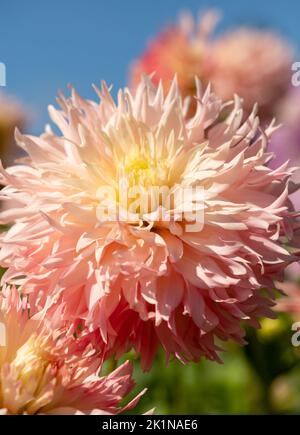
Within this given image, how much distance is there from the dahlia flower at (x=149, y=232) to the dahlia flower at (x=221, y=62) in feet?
2.79

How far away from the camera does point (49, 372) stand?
64 centimetres

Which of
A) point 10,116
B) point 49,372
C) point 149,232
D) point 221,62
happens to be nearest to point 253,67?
point 221,62

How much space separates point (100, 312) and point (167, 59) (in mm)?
1159

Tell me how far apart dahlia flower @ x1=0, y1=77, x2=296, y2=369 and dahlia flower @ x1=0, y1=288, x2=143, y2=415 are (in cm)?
3

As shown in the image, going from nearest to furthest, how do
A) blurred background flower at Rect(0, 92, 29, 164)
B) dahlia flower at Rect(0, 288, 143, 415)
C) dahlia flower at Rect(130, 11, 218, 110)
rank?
dahlia flower at Rect(0, 288, 143, 415) → dahlia flower at Rect(130, 11, 218, 110) → blurred background flower at Rect(0, 92, 29, 164)

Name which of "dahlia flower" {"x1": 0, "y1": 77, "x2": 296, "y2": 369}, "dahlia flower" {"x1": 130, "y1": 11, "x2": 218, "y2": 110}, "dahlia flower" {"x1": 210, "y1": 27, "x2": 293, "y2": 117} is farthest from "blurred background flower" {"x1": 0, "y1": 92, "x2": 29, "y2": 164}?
"dahlia flower" {"x1": 0, "y1": 77, "x2": 296, "y2": 369}

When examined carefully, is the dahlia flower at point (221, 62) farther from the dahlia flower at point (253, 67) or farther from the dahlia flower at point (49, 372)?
→ the dahlia flower at point (49, 372)

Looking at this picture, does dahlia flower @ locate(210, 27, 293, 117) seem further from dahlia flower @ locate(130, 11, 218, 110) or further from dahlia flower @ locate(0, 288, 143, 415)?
dahlia flower @ locate(0, 288, 143, 415)

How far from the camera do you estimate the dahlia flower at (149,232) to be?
0.70 metres

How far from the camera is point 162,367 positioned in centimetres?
146

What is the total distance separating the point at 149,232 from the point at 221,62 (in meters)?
1.11

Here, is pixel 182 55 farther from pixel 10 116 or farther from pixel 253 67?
pixel 10 116

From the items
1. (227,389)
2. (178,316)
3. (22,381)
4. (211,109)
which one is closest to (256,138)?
(211,109)

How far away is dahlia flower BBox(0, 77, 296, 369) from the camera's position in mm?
704
